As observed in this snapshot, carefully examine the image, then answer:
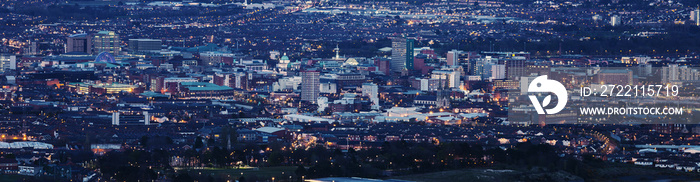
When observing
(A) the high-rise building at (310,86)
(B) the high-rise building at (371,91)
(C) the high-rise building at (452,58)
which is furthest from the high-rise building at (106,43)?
(A) the high-rise building at (310,86)

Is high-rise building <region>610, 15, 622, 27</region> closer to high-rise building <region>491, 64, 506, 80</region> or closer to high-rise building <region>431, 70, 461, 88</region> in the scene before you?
high-rise building <region>491, 64, 506, 80</region>

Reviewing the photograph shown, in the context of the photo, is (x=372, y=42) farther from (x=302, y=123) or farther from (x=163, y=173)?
(x=163, y=173)

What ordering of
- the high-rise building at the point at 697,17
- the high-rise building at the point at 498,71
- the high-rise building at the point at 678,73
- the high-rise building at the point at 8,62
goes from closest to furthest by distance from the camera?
the high-rise building at the point at 678,73 → the high-rise building at the point at 498,71 → the high-rise building at the point at 8,62 → the high-rise building at the point at 697,17

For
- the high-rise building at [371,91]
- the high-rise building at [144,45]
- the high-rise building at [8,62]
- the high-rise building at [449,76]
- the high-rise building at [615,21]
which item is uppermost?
the high-rise building at [615,21]

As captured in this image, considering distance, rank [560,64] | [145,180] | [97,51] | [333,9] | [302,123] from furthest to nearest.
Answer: [333,9] < [97,51] < [560,64] < [302,123] < [145,180]

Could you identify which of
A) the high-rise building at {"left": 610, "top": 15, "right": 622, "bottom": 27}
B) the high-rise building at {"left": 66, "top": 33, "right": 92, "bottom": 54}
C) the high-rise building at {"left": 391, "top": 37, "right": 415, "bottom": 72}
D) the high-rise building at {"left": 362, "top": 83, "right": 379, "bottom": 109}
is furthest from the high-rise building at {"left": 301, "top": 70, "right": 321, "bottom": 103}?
the high-rise building at {"left": 610, "top": 15, "right": 622, "bottom": 27}

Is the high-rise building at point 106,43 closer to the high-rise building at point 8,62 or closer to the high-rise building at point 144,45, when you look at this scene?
the high-rise building at point 144,45

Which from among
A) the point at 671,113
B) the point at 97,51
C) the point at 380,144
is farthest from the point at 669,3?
the point at 380,144

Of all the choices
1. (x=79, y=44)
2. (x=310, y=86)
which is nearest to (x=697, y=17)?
(x=79, y=44)
